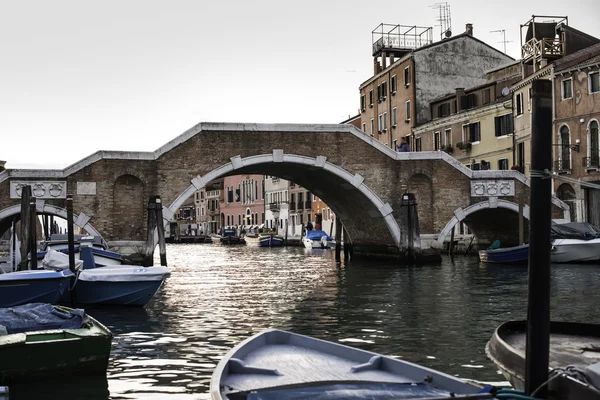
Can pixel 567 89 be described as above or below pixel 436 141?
above

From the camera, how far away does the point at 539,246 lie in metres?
4.18

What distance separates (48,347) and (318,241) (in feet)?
96.7

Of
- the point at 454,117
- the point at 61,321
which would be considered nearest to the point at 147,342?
the point at 61,321

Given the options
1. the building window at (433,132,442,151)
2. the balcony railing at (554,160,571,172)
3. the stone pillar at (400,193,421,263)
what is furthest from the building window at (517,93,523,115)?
the stone pillar at (400,193,421,263)

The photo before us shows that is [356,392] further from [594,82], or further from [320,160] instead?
[594,82]

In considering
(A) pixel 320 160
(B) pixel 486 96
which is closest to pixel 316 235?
(B) pixel 486 96

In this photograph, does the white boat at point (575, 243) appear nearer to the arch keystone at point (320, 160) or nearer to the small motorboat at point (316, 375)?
the arch keystone at point (320, 160)

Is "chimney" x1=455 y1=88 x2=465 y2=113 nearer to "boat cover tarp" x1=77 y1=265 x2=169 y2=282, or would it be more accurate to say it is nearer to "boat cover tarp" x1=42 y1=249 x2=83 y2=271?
"boat cover tarp" x1=42 y1=249 x2=83 y2=271

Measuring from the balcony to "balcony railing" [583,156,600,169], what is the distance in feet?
2.25

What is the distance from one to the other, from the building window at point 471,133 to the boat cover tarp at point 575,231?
8541 millimetres

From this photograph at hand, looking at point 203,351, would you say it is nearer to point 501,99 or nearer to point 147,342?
point 147,342

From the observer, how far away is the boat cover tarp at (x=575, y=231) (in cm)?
2033

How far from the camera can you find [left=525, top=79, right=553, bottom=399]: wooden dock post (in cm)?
411

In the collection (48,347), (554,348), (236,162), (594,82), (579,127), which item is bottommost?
(48,347)
